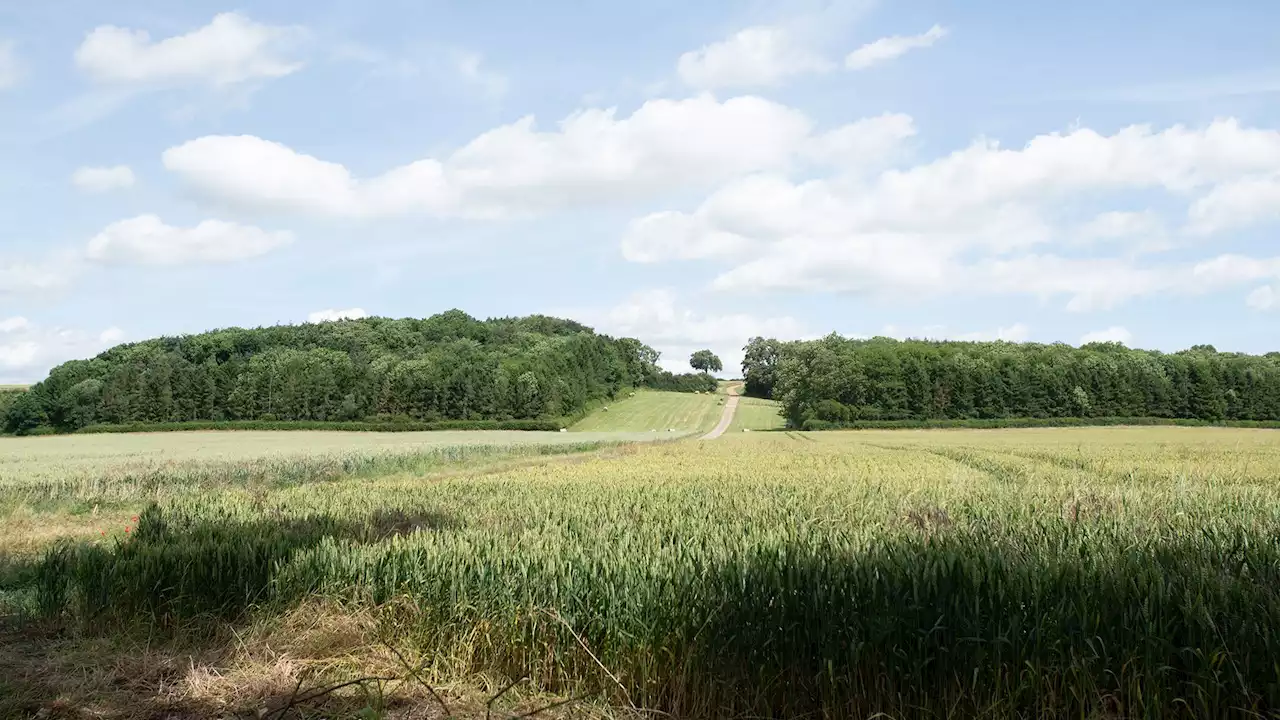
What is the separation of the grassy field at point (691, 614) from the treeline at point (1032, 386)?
85228mm

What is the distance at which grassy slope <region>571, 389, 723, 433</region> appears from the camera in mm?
95438

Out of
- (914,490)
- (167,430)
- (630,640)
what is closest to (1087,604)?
(630,640)

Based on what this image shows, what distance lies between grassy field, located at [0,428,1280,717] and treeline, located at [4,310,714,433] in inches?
3234

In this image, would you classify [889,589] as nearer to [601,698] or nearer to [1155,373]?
[601,698]

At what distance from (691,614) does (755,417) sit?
4179 inches

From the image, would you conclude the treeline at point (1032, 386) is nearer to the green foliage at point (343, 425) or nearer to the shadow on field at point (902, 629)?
the green foliage at point (343, 425)

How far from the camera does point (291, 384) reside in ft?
290

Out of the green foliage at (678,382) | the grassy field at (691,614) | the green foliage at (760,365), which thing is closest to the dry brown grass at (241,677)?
the grassy field at (691,614)

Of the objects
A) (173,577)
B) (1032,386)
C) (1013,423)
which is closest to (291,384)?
(1013,423)

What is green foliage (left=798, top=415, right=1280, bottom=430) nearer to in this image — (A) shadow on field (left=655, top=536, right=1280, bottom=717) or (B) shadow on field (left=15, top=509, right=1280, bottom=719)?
(B) shadow on field (left=15, top=509, right=1280, bottom=719)

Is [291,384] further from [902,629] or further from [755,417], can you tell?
[902,629]

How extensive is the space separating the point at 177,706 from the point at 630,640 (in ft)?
11.1

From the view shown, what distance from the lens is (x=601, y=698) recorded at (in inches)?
198

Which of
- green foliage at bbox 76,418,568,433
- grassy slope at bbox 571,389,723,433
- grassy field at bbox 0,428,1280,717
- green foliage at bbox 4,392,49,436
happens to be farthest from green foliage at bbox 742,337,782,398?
grassy field at bbox 0,428,1280,717
